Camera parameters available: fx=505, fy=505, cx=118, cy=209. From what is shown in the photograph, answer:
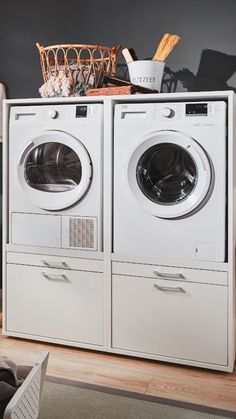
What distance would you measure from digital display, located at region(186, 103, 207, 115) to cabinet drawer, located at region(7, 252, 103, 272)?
39.7 inches

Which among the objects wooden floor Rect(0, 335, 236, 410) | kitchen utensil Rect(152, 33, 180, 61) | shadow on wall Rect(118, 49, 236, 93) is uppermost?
kitchen utensil Rect(152, 33, 180, 61)

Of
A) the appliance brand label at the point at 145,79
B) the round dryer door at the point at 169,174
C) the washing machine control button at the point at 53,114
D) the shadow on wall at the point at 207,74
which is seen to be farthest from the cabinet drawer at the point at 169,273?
the shadow on wall at the point at 207,74

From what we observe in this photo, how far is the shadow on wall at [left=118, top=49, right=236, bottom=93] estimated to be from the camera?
3.31 meters

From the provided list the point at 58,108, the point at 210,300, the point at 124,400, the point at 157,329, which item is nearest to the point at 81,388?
the point at 124,400

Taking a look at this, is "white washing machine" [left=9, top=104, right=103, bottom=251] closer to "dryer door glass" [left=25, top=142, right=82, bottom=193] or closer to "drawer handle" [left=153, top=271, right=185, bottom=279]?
"dryer door glass" [left=25, top=142, right=82, bottom=193]

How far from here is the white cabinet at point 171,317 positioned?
9.06 ft

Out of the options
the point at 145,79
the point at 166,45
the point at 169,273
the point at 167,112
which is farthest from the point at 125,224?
the point at 166,45

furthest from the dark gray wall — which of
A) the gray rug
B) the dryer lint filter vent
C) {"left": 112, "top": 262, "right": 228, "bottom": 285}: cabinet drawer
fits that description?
the gray rug

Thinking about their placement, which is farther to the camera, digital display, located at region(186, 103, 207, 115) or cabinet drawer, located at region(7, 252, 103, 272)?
cabinet drawer, located at region(7, 252, 103, 272)

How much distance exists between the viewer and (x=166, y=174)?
2.88 meters

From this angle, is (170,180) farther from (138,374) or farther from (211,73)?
(138,374)

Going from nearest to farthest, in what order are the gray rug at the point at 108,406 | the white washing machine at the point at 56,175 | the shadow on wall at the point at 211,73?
the gray rug at the point at 108,406 → the white washing machine at the point at 56,175 → the shadow on wall at the point at 211,73

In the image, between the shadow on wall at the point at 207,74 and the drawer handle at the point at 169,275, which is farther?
the shadow on wall at the point at 207,74

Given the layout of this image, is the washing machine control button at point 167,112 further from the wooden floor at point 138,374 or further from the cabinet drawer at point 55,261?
the wooden floor at point 138,374
